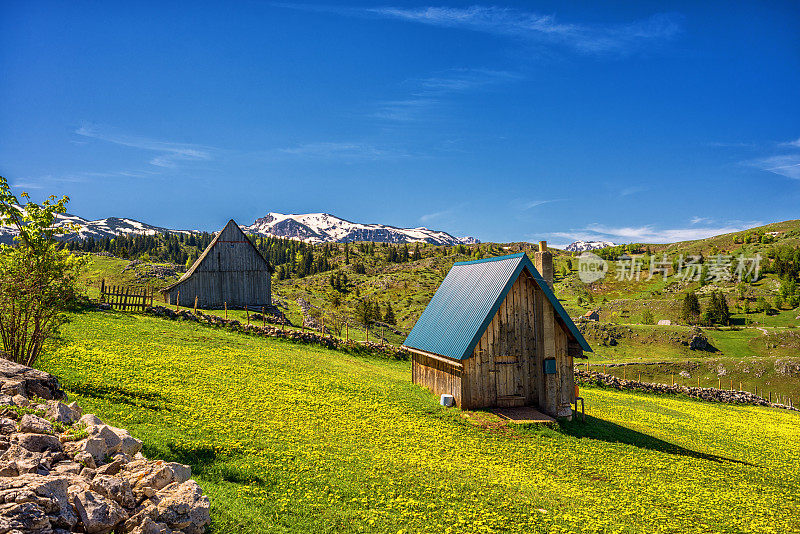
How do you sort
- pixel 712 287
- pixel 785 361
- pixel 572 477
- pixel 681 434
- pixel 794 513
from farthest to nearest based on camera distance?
pixel 712 287, pixel 785 361, pixel 681 434, pixel 572 477, pixel 794 513

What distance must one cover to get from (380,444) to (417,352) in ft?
32.8

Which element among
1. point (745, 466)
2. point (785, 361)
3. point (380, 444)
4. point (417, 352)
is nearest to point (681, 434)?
point (745, 466)

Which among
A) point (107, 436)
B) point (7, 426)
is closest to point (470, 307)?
point (107, 436)

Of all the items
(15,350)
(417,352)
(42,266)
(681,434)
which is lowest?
(681,434)

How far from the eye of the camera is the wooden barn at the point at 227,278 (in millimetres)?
50844

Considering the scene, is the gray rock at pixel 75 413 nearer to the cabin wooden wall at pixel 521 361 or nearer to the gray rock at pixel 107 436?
the gray rock at pixel 107 436

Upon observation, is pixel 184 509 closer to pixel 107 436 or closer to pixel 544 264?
pixel 107 436

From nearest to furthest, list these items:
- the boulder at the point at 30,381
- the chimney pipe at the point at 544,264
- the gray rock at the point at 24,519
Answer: the gray rock at the point at 24,519 → the boulder at the point at 30,381 → the chimney pipe at the point at 544,264

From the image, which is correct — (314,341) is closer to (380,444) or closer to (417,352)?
Result: (417,352)

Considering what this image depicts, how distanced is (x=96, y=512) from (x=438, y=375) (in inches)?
709

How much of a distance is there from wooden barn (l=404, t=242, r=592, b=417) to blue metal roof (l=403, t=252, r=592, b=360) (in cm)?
Result: 5

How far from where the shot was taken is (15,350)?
15.6 meters

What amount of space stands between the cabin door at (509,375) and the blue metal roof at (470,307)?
2.20 metres

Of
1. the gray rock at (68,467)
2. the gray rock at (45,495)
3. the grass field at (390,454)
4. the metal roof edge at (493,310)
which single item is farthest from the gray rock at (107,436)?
the metal roof edge at (493,310)
